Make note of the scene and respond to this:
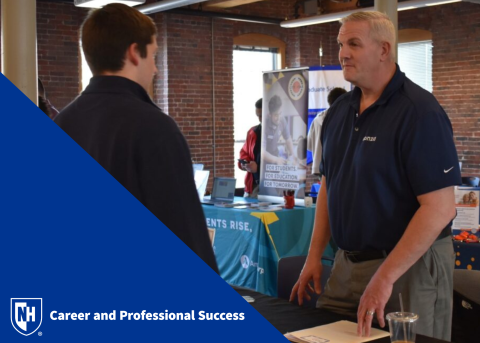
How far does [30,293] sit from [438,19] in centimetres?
987

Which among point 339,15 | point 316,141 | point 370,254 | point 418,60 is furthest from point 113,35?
point 418,60

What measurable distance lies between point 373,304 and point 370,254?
25cm

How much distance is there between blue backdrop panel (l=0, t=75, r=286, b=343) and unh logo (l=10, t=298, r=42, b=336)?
0.06ft

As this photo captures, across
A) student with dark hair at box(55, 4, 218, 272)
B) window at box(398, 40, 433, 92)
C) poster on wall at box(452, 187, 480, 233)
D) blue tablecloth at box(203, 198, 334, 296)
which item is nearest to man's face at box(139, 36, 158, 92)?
student with dark hair at box(55, 4, 218, 272)

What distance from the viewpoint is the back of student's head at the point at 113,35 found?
1.58m

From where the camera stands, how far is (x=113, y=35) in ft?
5.18

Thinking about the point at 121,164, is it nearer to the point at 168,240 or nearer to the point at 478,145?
the point at 168,240

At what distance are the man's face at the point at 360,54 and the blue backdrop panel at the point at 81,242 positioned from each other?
3.85 ft

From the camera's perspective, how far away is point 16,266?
51.3 inches

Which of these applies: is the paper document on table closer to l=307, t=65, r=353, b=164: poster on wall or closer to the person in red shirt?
the person in red shirt

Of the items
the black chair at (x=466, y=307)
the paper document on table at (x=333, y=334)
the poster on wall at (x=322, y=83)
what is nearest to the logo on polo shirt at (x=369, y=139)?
the paper document on table at (x=333, y=334)

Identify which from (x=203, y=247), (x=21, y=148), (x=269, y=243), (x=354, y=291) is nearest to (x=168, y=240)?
(x=203, y=247)

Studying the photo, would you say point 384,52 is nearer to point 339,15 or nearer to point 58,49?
point 339,15

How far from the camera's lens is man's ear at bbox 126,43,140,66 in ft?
5.22
